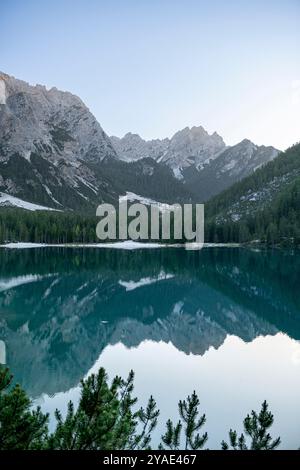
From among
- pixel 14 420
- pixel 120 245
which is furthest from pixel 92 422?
pixel 120 245

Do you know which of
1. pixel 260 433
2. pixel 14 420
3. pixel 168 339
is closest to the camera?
pixel 14 420

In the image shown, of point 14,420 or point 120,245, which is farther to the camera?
point 120,245

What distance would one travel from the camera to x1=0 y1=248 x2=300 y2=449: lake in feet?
69.3

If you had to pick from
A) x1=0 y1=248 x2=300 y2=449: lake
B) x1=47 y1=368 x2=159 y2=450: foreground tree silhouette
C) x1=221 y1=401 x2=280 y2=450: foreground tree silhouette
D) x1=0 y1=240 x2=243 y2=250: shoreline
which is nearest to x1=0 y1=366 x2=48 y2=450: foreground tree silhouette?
x1=47 y1=368 x2=159 y2=450: foreground tree silhouette

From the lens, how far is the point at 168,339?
35.1 m

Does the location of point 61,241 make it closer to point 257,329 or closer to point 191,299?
point 191,299

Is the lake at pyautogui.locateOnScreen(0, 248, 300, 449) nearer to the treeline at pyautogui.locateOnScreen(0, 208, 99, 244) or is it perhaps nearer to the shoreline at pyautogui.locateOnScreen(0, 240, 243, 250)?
the shoreline at pyautogui.locateOnScreen(0, 240, 243, 250)

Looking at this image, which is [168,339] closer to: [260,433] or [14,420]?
[260,433]

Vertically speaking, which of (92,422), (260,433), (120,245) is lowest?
(260,433)

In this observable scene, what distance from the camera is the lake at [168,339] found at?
69.3ft
